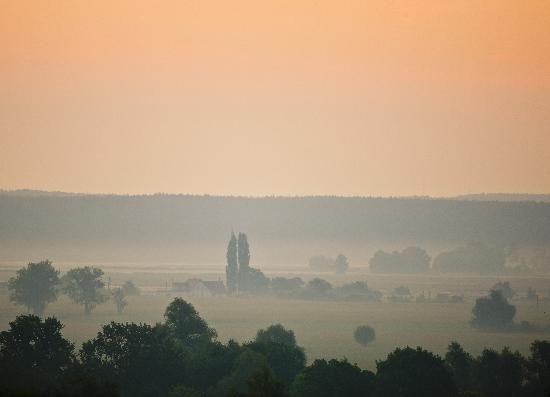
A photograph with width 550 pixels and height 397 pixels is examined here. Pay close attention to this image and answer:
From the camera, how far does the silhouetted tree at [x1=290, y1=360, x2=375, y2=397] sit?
86.6m

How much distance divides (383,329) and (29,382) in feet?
256

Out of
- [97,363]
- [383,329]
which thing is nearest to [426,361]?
[97,363]

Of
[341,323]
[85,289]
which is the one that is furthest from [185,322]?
[85,289]

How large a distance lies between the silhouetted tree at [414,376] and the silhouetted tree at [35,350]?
2255 centimetres

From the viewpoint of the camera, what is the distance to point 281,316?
175625 millimetres

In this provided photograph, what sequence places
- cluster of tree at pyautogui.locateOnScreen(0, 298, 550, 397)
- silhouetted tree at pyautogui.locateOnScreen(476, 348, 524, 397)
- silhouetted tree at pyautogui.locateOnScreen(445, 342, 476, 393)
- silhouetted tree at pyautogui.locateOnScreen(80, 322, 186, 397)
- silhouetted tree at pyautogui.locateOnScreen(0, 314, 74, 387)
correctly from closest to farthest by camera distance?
cluster of tree at pyautogui.locateOnScreen(0, 298, 550, 397) < silhouetted tree at pyautogui.locateOnScreen(80, 322, 186, 397) < silhouetted tree at pyautogui.locateOnScreen(0, 314, 74, 387) < silhouetted tree at pyautogui.locateOnScreen(476, 348, 524, 397) < silhouetted tree at pyautogui.locateOnScreen(445, 342, 476, 393)

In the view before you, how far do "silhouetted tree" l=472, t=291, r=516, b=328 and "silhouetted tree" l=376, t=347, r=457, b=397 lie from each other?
238 ft

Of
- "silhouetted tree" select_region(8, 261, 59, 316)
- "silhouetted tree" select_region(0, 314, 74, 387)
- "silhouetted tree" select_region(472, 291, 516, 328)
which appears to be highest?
"silhouetted tree" select_region(8, 261, 59, 316)

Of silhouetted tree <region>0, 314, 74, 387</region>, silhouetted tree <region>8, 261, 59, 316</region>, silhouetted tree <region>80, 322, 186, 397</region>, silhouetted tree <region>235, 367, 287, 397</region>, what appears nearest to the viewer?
silhouetted tree <region>235, 367, 287, 397</region>

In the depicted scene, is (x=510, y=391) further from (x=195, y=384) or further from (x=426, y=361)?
(x=195, y=384)

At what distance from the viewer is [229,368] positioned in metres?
94.4

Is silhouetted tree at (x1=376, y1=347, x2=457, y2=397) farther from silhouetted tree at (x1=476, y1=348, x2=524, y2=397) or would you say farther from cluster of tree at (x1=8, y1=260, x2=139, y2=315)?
cluster of tree at (x1=8, y1=260, x2=139, y2=315)

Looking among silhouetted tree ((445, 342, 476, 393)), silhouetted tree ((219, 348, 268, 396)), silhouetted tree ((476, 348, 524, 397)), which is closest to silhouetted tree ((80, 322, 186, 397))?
silhouetted tree ((219, 348, 268, 396))

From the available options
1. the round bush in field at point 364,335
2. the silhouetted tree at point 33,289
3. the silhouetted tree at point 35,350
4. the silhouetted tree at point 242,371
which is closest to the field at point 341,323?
the round bush in field at point 364,335
